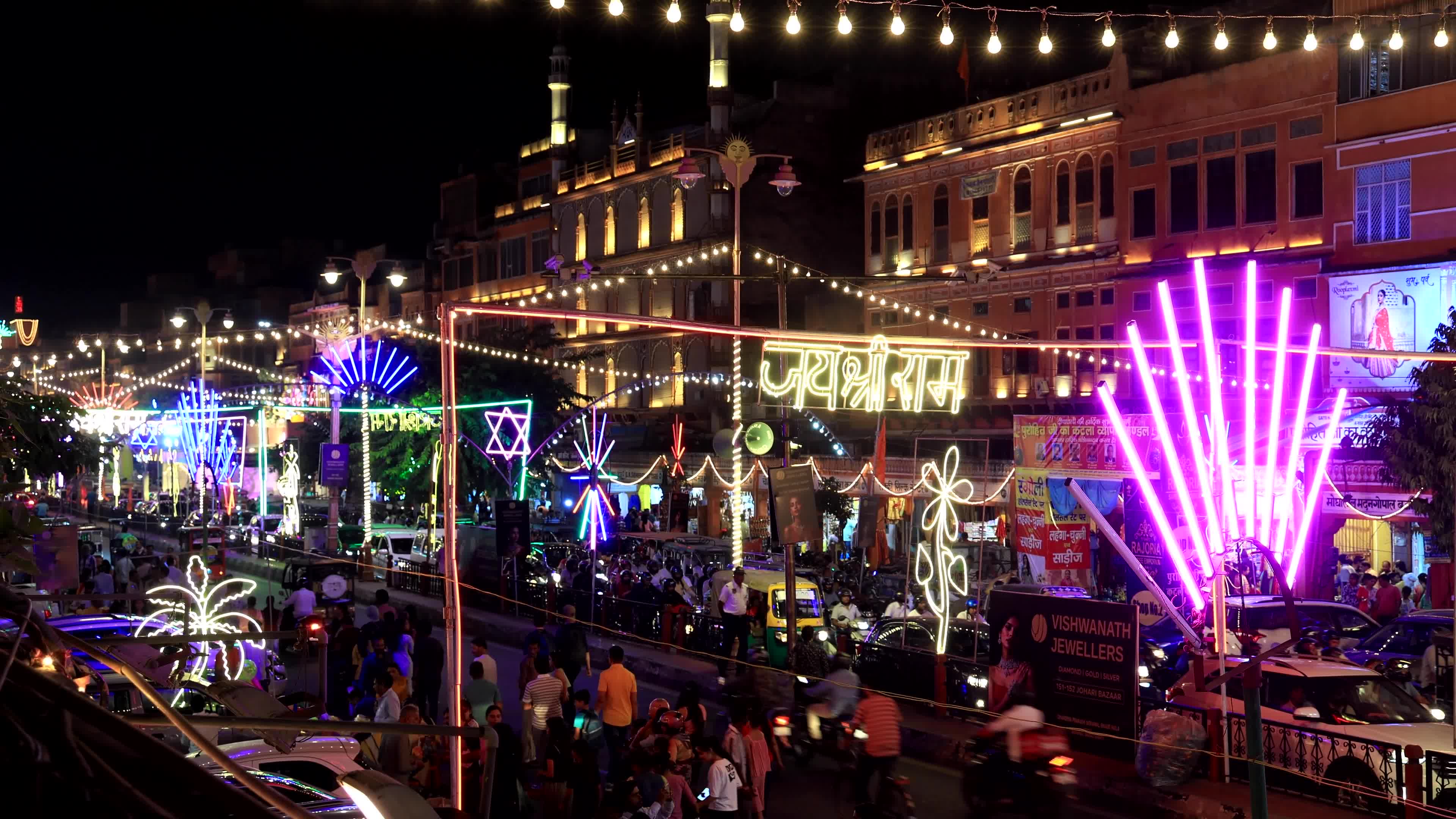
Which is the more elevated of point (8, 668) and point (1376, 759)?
point (8, 668)

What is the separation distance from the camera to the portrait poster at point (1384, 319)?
31.0 metres

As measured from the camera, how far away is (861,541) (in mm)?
38156

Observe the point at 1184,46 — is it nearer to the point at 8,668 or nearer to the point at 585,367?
the point at 585,367

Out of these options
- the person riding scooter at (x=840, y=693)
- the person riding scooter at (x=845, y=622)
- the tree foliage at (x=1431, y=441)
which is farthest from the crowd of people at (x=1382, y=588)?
the person riding scooter at (x=840, y=693)

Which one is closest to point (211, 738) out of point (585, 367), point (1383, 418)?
point (1383, 418)

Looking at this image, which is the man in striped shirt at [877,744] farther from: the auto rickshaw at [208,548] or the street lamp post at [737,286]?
the auto rickshaw at [208,548]

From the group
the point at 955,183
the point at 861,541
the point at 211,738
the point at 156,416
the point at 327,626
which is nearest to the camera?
the point at 211,738

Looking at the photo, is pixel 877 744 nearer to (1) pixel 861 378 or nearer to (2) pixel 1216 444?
(2) pixel 1216 444

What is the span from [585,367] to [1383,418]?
34722 mm

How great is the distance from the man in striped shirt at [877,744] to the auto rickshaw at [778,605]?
8.25 metres

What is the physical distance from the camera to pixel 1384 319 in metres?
31.8

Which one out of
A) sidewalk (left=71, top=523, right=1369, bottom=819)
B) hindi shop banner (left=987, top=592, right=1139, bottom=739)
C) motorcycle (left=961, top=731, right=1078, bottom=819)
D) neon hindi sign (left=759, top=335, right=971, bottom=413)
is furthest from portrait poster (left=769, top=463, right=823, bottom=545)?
motorcycle (left=961, top=731, right=1078, bottom=819)

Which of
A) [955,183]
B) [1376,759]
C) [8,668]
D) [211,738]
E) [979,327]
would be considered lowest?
[1376,759]

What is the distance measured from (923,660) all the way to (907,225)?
2739cm
